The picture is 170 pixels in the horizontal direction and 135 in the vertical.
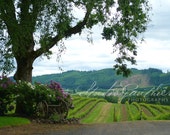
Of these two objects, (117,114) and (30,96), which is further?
(117,114)

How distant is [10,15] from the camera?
2272 centimetres

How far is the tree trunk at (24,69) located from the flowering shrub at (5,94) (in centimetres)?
240

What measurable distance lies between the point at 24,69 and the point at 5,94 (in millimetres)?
3401

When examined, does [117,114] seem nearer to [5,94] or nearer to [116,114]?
[116,114]

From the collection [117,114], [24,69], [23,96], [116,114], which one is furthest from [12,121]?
[117,114]

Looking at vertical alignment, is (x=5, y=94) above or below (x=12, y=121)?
above

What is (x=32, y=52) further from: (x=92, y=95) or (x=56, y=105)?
(x=92, y=95)

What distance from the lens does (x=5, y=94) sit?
25891mm

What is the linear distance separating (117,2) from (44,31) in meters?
6.83

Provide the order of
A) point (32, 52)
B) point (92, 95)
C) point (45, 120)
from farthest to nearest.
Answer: point (92, 95) < point (32, 52) < point (45, 120)

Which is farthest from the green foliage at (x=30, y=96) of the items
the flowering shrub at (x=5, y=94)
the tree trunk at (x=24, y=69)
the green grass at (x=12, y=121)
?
the tree trunk at (x=24, y=69)

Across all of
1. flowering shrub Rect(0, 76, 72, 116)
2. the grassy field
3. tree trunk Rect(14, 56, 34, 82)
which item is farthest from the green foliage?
the grassy field

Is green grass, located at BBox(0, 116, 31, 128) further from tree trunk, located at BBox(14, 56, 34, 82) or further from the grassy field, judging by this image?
the grassy field

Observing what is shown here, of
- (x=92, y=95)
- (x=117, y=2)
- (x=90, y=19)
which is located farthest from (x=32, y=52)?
(x=92, y=95)
